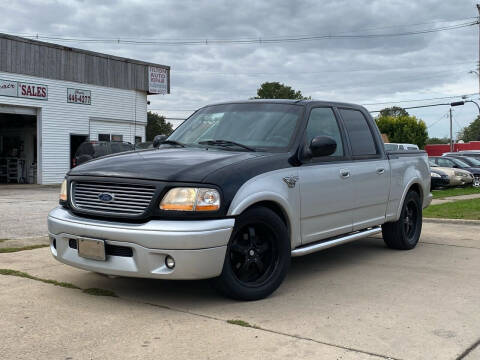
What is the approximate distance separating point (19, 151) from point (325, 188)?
2270cm

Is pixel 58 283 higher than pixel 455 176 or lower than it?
lower

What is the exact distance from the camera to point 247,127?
17.7 ft

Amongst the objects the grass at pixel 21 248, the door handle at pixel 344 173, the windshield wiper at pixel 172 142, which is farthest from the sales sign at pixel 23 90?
the door handle at pixel 344 173

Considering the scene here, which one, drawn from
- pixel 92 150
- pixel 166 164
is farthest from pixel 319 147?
pixel 92 150

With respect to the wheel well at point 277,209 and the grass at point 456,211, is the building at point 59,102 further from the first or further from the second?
the wheel well at point 277,209

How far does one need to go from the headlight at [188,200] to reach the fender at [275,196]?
20 cm

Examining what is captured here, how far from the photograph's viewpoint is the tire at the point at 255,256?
4.37m

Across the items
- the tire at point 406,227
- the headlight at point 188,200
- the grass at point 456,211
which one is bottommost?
the grass at point 456,211

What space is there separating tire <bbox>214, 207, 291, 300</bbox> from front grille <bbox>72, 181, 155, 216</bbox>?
2.43 feet

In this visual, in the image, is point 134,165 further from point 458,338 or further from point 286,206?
point 458,338

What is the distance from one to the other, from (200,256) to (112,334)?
0.83 meters

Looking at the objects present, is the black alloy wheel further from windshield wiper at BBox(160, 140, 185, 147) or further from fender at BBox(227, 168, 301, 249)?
windshield wiper at BBox(160, 140, 185, 147)

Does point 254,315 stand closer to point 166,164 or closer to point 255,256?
point 255,256

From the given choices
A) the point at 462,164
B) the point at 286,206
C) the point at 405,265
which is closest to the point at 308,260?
the point at 405,265
